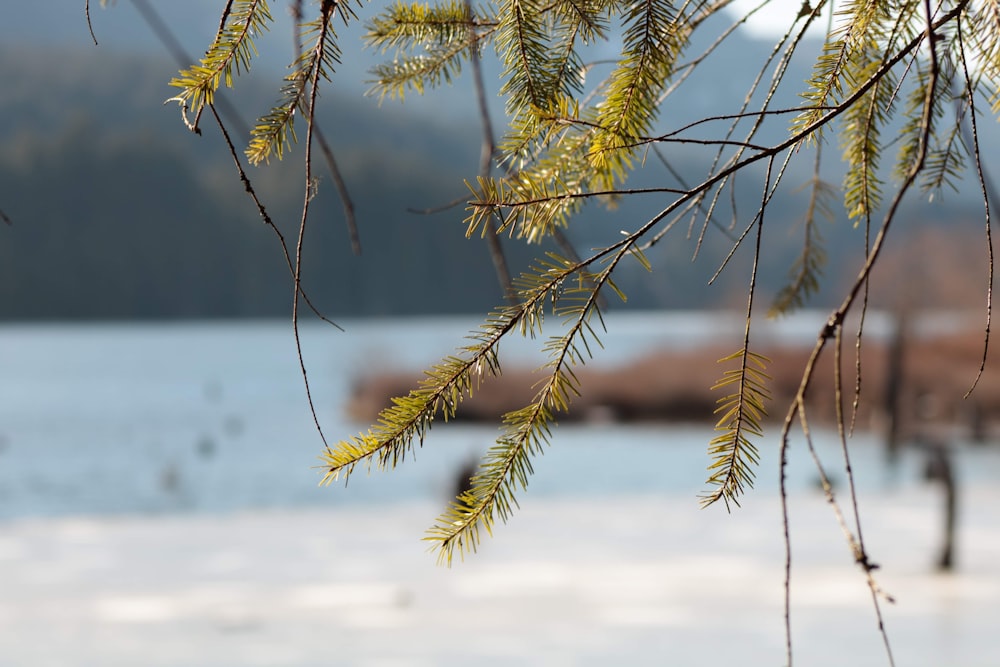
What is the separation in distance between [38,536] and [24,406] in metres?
23.1

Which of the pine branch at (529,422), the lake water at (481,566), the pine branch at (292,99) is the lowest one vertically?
the lake water at (481,566)

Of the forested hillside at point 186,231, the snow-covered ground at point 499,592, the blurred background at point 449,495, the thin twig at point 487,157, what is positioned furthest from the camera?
the forested hillside at point 186,231

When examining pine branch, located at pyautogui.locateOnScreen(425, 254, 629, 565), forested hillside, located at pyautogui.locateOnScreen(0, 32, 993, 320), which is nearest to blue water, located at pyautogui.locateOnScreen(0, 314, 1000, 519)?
pine branch, located at pyautogui.locateOnScreen(425, 254, 629, 565)

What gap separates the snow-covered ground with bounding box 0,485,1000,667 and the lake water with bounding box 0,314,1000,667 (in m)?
0.03

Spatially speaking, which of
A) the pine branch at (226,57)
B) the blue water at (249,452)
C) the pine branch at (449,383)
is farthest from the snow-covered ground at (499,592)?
the pine branch at (226,57)

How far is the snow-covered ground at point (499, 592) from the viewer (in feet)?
22.4

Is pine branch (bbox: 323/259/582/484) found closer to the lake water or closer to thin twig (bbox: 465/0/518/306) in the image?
thin twig (bbox: 465/0/518/306)

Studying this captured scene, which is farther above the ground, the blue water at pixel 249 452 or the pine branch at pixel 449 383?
the pine branch at pixel 449 383

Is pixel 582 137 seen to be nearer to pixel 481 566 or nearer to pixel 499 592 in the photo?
pixel 499 592

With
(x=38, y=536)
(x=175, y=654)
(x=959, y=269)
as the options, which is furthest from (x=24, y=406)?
(x=959, y=269)

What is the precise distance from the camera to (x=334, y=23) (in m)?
0.75

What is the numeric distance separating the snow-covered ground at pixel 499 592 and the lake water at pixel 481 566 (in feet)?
0.10

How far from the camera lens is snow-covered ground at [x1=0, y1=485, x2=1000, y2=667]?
683 centimetres

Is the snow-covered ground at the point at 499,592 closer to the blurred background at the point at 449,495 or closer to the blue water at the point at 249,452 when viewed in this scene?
the blurred background at the point at 449,495
